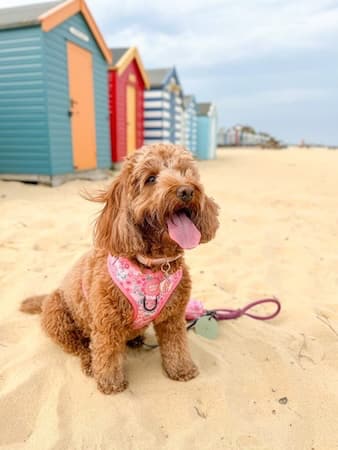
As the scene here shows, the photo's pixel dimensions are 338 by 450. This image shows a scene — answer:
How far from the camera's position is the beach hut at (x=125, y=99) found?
481 inches

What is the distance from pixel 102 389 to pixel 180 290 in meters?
0.72

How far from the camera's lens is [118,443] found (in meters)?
1.79

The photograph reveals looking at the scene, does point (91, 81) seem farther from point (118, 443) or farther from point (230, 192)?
point (118, 443)

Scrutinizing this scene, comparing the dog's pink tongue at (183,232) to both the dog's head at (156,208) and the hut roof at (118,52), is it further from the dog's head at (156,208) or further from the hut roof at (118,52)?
the hut roof at (118,52)

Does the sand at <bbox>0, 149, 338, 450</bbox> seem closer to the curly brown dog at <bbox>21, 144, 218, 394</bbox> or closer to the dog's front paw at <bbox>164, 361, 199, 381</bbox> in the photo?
the dog's front paw at <bbox>164, 361, 199, 381</bbox>

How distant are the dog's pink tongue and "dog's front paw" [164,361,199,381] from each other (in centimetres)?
86

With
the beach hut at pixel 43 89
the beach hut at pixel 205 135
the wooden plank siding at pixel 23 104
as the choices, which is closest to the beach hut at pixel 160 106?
the beach hut at pixel 205 135

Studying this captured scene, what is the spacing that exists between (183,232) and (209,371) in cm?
101

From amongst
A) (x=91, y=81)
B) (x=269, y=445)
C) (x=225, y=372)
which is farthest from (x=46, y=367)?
(x=91, y=81)

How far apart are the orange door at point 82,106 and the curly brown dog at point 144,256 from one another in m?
7.65

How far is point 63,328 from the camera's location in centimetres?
244

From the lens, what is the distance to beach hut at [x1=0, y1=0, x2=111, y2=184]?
7866 mm

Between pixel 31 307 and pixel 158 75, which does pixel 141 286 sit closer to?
pixel 31 307

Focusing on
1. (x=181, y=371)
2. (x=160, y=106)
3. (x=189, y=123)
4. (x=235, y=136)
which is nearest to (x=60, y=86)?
(x=160, y=106)
